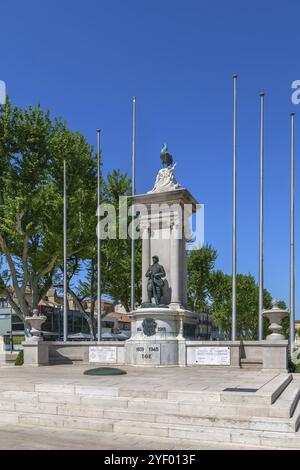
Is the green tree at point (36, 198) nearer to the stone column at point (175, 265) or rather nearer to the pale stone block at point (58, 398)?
the stone column at point (175, 265)

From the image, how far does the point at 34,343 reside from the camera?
24188 mm

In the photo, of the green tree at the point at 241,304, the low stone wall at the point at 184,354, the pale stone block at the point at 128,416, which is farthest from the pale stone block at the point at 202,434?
the green tree at the point at 241,304

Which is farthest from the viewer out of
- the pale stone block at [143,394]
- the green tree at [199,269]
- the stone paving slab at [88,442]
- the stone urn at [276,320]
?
the green tree at [199,269]

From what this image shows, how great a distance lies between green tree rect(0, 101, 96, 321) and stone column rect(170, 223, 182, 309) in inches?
507

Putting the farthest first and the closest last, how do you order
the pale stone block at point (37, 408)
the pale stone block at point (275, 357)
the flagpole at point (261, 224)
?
1. the flagpole at point (261, 224)
2. the pale stone block at point (275, 357)
3. the pale stone block at point (37, 408)

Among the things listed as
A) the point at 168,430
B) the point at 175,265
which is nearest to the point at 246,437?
the point at 168,430

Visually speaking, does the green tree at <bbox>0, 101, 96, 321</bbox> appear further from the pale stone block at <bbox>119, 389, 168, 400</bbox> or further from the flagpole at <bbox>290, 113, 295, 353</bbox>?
the pale stone block at <bbox>119, 389, 168, 400</bbox>

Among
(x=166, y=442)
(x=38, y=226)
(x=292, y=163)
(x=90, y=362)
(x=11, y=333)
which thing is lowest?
(x=11, y=333)

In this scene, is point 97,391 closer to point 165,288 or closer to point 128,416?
point 128,416

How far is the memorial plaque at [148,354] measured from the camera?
21.7 m

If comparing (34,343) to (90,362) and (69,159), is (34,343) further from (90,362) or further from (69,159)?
(69,159)

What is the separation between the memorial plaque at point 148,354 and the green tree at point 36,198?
1484cm
